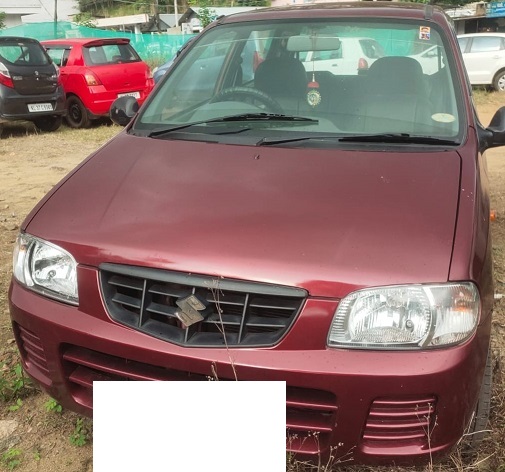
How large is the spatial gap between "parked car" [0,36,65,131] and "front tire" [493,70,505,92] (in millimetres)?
10626

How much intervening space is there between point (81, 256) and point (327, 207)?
0.86 metres

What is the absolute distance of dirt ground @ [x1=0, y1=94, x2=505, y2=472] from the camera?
2.35 m

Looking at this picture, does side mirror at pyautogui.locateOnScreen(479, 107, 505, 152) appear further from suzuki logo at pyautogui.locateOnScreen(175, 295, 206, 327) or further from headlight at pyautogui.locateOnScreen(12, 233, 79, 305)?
headlight at pyautogui.locateOnScreen(12, 233, 79, 305)

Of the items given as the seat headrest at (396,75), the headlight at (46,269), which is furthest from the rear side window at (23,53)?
the headlight at (46,269)

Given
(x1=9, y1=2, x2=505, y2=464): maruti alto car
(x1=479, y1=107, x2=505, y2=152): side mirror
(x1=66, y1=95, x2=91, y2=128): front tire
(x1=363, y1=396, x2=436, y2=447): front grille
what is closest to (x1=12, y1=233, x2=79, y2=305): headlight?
(x1=9, y1=2, x2=505, y2=464): maruti alto car

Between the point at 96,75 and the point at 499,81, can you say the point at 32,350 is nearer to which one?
the point at 96,75

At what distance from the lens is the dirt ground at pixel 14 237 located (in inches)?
92.4

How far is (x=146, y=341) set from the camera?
185 centimetres

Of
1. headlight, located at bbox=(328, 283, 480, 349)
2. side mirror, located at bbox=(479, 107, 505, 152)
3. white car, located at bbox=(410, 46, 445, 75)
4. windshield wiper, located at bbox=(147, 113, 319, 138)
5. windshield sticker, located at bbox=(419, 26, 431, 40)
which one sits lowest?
headlight, located at bbox=(328, 283, 480, 349)

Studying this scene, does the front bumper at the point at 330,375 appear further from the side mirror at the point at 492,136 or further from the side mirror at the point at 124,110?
the side mirror at the point at 124,110

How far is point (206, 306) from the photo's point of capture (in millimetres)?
1804

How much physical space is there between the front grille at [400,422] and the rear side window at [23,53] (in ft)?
29.9

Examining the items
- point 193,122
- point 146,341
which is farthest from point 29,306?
point 193,122

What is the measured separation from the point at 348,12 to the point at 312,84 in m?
0.55
